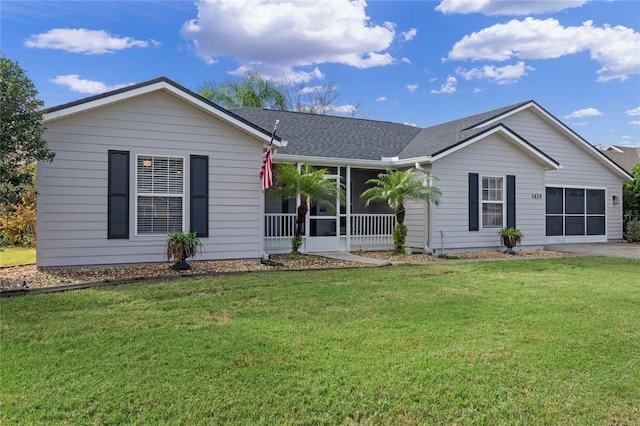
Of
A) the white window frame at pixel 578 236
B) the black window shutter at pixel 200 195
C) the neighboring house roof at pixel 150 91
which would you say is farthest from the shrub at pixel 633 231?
the black window shutter at pixel 200 195

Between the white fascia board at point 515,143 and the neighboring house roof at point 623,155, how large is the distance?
1468cm

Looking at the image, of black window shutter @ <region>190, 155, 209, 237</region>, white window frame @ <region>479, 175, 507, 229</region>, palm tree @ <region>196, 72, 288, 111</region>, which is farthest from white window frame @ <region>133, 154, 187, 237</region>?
palm tree @ <region>196, 72, 288, 111</region>

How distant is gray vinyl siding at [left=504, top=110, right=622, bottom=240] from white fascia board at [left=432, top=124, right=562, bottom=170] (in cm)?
261

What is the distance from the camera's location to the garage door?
55.6ft

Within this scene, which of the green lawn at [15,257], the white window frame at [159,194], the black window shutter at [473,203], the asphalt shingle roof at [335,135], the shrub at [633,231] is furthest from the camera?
the shrub at [633,231]

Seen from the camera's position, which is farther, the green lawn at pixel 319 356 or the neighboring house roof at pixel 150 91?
the neighboring house roof at pixel 150 91

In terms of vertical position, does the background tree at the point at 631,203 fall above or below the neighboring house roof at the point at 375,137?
below

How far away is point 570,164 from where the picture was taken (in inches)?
688

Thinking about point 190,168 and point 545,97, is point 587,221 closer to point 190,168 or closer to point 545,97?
point 545,97

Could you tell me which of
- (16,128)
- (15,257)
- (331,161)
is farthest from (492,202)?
(15,257)

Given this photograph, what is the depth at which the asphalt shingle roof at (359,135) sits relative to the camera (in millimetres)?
13453

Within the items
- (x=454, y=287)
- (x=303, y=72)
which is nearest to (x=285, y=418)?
(x=454, y=287)

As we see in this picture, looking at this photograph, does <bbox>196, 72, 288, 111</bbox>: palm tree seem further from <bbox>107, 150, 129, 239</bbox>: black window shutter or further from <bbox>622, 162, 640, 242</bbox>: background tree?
<bbox>107, 150, 129, 239</bbox>: black window shutter

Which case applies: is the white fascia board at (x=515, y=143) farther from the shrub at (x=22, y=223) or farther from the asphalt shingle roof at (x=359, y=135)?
the shrub at (x=22, y=223)
